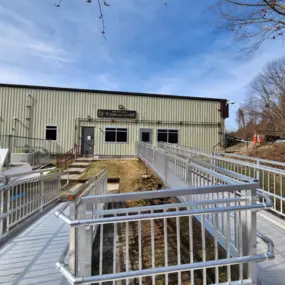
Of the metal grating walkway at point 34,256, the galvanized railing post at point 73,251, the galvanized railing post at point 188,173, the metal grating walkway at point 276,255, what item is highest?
the galvanized railing post at point 188,173

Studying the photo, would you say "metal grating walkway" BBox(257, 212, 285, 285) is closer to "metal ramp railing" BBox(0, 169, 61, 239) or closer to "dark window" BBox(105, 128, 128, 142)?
"metal ramp railing" BBox(0, 169, 61, 239)

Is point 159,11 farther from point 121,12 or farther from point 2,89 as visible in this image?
point 2,89

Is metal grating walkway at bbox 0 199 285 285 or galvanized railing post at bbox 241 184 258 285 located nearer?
galvanized railing post at bbox 241 184 258 285

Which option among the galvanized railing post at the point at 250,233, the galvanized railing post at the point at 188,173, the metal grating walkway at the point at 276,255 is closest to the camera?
the galvanized railing post at the point at 250,233

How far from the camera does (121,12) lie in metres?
3.22

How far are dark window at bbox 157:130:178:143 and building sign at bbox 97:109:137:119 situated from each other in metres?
2.68

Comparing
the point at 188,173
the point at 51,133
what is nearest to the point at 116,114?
the point at 51,133

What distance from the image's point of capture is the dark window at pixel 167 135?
56.9 ft

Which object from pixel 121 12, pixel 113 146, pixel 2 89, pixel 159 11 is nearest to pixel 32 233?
pixel 121 12

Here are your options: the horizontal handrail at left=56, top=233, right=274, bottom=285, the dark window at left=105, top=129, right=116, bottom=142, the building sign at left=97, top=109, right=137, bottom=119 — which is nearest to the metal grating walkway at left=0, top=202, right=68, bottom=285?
the horizontal handrail at left=56, top=233, right=274, bottom=285

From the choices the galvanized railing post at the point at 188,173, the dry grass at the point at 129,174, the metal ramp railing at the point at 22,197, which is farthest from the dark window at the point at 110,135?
the galvanized railing post at the point at 188,173

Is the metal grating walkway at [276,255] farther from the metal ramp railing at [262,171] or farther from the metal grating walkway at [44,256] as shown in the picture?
the metal ramp railing at [262,171]

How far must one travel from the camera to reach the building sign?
16.4 metres

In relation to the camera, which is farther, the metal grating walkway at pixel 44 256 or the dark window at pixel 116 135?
the dark window at pixel 116 135
